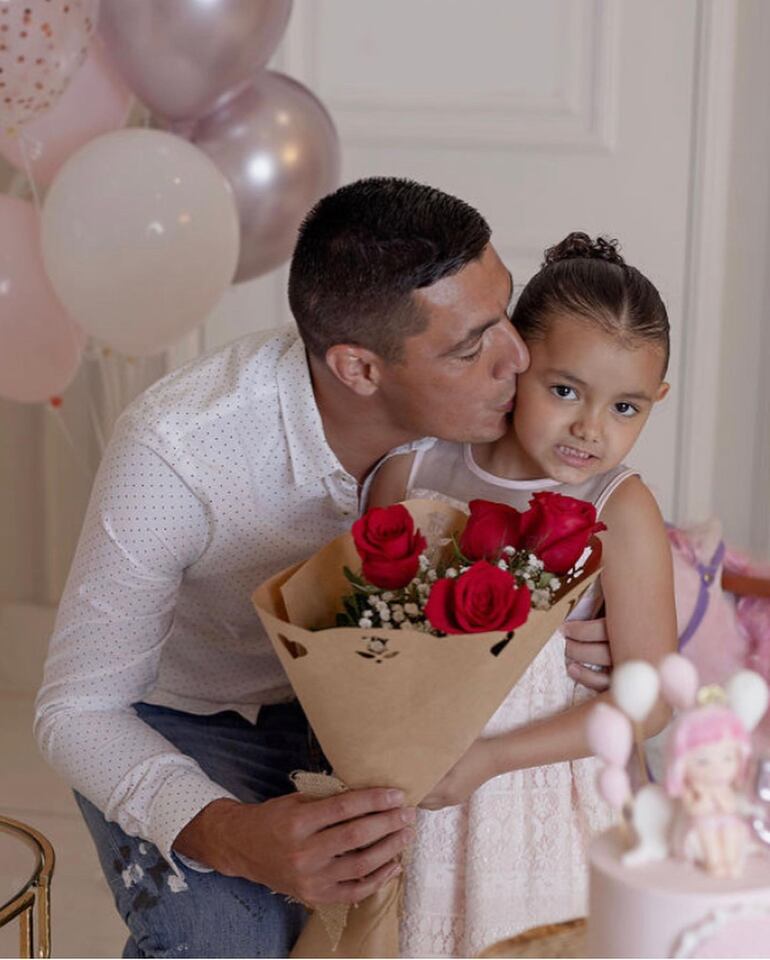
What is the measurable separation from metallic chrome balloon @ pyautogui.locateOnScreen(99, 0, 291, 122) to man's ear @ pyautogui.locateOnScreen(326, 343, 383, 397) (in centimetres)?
109

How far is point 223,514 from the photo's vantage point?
6.28 feet

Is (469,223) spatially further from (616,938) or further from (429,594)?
(616,938)

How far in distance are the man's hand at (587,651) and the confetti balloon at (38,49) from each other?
142cm

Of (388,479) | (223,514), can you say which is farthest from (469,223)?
(223,514)

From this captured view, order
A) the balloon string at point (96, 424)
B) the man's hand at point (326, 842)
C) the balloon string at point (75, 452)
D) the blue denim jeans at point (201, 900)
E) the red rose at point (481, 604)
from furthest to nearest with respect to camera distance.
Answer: the balloon string at point (75, 452) → the balloon string at point (96, 424) → the blue denim jeans at point (201, 900) → the man's hand at point (326, 842) → the red rose at point (481, 604)

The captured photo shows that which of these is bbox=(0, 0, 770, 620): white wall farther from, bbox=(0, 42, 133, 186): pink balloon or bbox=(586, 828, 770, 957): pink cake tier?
bbox=(586, 828, 770, 957): pink cake tier

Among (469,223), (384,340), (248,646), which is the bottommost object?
(248,646)

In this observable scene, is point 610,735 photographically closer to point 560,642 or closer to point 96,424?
point 560,642

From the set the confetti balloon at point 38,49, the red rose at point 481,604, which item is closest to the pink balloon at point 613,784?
the red rose at point 481,604

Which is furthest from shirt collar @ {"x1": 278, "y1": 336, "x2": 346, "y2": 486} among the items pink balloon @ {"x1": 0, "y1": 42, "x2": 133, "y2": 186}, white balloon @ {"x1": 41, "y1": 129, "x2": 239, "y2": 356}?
pink balloon @ {"x1": 0, "y1": 42, "x2": 133, "y2": 186}

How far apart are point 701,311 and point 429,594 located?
6.96ft

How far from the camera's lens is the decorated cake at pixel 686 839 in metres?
1.00

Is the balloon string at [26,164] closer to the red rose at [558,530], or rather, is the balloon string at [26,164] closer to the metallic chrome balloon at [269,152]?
the metallic chrome balloon at [269,152]

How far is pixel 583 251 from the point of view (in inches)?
74.8
